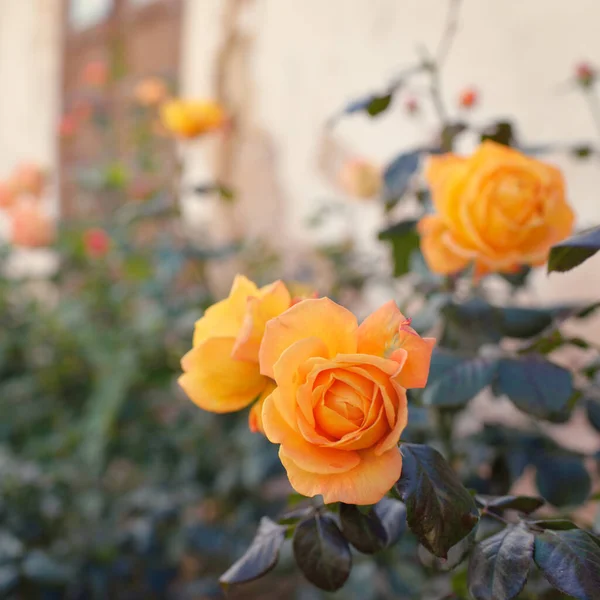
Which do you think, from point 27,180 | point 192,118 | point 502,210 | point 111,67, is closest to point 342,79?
point 192,118

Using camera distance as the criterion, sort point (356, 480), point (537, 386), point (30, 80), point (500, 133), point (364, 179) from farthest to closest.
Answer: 1. point (30, 80)
2. point (364, 179)
3. point (500, 133)
4. point (537, 386)
5. point (356, 480)

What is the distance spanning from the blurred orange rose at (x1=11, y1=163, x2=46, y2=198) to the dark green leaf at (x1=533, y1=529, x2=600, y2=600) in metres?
1.79

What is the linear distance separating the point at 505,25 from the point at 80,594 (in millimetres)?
1360

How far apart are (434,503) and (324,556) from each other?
9 centimetres

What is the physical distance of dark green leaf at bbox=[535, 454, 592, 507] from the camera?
58 centimetres

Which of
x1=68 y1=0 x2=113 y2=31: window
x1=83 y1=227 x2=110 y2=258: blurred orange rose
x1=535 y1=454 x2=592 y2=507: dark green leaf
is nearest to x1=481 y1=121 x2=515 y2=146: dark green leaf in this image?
x1=535 y1=454 x2=592 y2=507: dark green leaf

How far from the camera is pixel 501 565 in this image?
33 cm

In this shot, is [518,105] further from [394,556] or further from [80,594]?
[80,594]

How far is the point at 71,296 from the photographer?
190cm

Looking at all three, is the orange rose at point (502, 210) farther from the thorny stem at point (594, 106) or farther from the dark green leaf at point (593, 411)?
the thorny stem at point (594, 106)

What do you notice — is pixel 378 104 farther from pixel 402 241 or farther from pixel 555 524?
pixel 555 524

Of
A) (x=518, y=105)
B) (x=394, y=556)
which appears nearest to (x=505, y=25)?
(x=518, y=105)

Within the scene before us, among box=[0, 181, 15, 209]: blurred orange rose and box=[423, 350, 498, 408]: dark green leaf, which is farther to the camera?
box=[0, 181, 15, 209]: blurred orange rose

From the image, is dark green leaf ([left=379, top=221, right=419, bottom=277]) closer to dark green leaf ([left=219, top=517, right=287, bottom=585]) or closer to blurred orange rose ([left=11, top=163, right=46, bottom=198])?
dark green leaf ([left=219, top=517, right=287, bottom=585])
